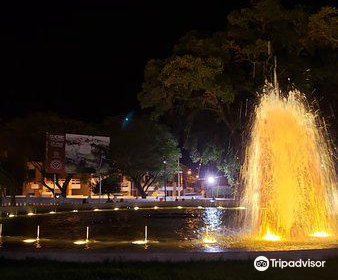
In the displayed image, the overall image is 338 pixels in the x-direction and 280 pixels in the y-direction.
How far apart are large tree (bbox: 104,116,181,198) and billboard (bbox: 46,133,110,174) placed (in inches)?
130

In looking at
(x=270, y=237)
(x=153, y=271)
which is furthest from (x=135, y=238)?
(x=153, y=271)

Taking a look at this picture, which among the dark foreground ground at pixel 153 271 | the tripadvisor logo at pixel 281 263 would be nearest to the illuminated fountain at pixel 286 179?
the tripadvisor logo at pixel 281 263

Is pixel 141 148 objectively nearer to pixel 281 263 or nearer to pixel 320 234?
pixel 320 234

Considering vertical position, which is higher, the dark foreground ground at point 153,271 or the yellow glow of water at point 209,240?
the yellow glow of water at point 209,240

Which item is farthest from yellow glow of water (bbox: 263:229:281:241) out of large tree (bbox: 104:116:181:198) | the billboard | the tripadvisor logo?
large tree (bbox: 104:116:181:198)

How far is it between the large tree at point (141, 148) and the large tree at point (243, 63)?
70.8ft

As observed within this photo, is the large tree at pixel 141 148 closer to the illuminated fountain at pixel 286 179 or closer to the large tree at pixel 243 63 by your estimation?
the large tree at pixel 243 63

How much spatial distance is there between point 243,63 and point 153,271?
87.8ft

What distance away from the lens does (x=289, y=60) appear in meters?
32.8

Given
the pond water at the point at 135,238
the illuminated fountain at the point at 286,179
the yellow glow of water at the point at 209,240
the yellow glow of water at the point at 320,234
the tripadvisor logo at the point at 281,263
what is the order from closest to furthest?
1. the tripadvisor logo at the point at 281,263
2. the pond water at the point at 135,238
3. the yellow glow of water at the point at 209,240
4. the yellow glow of water at the point at 320,234
5. the illuminated fountain at the point at 286,179

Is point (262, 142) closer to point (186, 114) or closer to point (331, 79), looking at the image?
point (331, 79)

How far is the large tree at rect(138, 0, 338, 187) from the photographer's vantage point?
1272 inches

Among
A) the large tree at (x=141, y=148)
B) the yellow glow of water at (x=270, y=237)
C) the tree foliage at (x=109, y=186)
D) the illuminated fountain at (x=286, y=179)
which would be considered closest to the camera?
the yellow glow of water at (x=270, y=237)

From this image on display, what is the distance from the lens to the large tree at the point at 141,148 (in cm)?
5869
